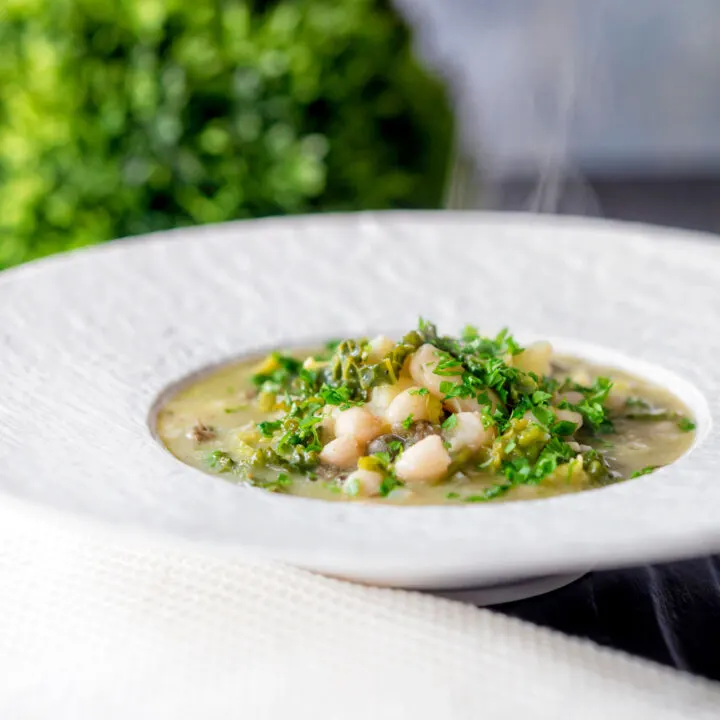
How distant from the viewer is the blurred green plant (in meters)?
4.59

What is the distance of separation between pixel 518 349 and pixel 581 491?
1.85 ft

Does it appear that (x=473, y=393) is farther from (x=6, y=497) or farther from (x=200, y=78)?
(x=200, y=78)

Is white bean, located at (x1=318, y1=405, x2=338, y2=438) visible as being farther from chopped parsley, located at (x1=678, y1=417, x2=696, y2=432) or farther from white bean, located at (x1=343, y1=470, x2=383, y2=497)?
chopped parsley, located at (x1=678, y1=417, x2=696, y2=432)

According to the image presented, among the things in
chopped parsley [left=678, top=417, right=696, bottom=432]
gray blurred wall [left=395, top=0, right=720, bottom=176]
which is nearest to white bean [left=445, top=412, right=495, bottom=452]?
chopped parsley [left=678, top=417, right=696, bottom=432]

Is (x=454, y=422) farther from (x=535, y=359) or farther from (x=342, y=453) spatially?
(x=535, y=359)

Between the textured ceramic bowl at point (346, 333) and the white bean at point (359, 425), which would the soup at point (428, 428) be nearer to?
the white bean at point (359, 425)

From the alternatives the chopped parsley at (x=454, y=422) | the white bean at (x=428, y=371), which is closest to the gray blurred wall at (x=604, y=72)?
the chopped parsley at (x=454, y=422)

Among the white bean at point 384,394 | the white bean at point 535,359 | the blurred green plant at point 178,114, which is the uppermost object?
the blurred green plant at point 178,114

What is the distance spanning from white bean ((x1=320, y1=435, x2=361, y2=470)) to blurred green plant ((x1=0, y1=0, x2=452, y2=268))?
2346 mm

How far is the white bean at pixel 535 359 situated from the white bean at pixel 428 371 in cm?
26

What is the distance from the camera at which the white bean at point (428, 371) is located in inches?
98.9

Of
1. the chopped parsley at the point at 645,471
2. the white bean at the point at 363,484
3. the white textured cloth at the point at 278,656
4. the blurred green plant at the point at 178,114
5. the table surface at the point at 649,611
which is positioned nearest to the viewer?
the white textured cloth at the point at 278,656

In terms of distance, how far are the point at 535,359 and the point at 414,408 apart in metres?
0.46

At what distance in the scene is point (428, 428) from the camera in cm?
245
